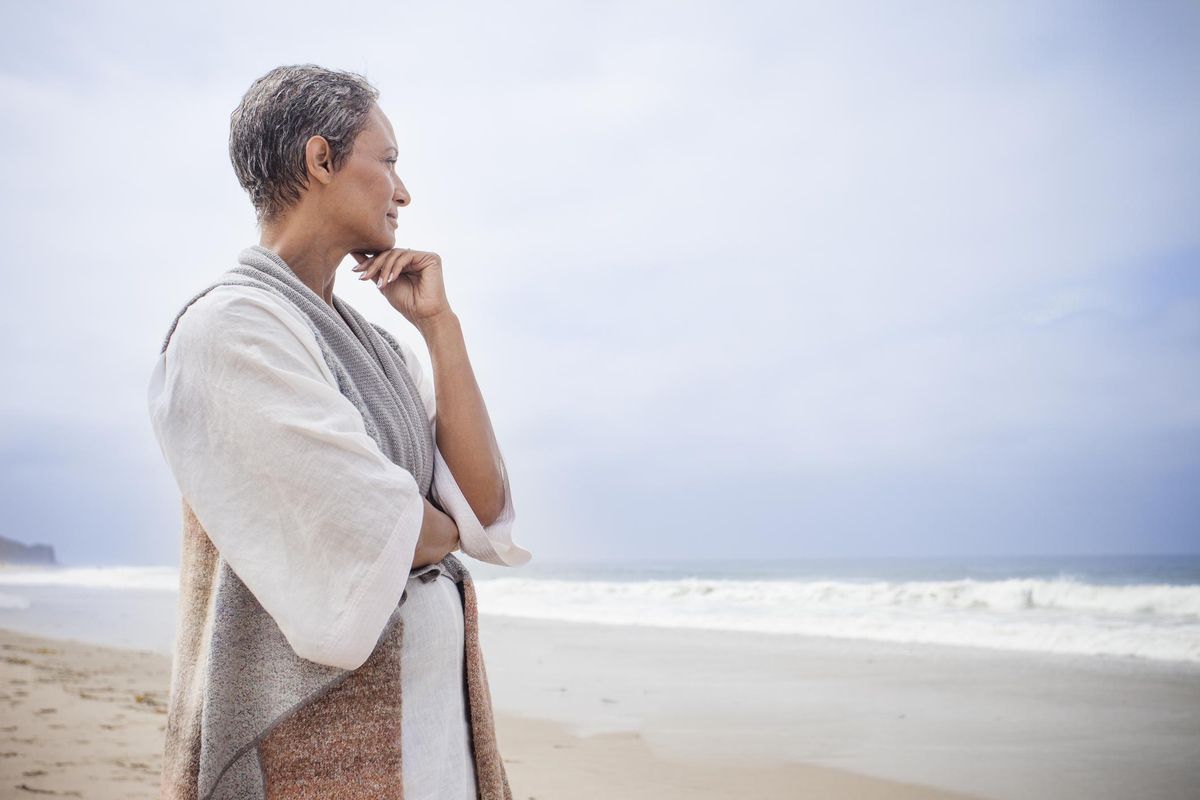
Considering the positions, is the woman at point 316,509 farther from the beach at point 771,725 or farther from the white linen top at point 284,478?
the beach at point 771,725

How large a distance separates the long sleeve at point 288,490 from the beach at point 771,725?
11.7 feet

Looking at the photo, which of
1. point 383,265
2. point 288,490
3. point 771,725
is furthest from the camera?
point 771,725

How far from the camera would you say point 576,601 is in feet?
52.8

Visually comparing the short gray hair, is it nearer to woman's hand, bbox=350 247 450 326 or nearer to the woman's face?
the woman's face

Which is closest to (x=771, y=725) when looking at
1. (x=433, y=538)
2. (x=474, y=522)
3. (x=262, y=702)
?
(x=474, y=522)

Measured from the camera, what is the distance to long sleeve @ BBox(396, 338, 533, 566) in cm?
127

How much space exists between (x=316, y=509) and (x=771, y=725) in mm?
5111

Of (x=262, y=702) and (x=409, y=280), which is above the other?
(x=409, y=280)

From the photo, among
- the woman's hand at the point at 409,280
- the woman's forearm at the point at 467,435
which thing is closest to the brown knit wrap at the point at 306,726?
the woman's forearm at the point at 467,435

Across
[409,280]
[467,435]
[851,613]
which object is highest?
[409,280]

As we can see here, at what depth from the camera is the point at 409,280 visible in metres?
1.40

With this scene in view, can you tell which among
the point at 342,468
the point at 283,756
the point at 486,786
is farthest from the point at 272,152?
the point at 486,786

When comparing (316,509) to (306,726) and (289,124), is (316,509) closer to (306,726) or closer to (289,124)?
(306,726)

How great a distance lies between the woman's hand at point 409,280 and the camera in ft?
4.48
